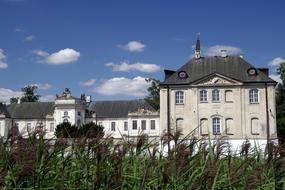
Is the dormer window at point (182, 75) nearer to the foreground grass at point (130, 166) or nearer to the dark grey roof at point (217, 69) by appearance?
the dark grey roof at point (217, 69)

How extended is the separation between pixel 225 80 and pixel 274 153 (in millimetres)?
41261

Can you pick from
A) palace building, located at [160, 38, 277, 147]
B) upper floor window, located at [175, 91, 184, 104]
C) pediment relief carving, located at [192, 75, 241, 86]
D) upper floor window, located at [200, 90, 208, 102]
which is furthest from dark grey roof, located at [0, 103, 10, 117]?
upper floor window, located at [200, 90, 208, 102]

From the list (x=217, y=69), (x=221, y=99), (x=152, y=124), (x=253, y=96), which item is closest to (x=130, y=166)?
(x=221, y=99)

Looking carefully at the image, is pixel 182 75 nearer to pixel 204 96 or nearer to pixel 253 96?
pixel 204 96

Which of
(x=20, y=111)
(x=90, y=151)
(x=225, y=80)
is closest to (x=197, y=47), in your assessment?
(x=225, y=80)

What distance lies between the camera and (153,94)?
212 feet

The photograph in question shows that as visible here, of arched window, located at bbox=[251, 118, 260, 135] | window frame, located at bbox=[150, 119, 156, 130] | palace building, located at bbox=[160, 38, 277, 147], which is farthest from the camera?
window frame, located at bbox=[150, 119, 156, 130]

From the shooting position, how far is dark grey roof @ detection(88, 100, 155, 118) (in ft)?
199

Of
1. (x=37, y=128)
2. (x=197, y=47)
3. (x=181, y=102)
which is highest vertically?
(x=197, y=47)

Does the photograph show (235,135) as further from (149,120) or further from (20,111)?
(20,111)

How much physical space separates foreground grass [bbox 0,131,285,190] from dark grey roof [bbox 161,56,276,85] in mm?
40627

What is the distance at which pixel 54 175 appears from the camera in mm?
3316

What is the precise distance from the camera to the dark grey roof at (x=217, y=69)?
43.6m

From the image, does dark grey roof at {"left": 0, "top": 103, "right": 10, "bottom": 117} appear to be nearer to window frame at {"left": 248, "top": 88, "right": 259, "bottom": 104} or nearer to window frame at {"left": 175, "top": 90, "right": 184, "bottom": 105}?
window frame at {"left": 175, "top": 90, "right": 184, "bottom": 105}
